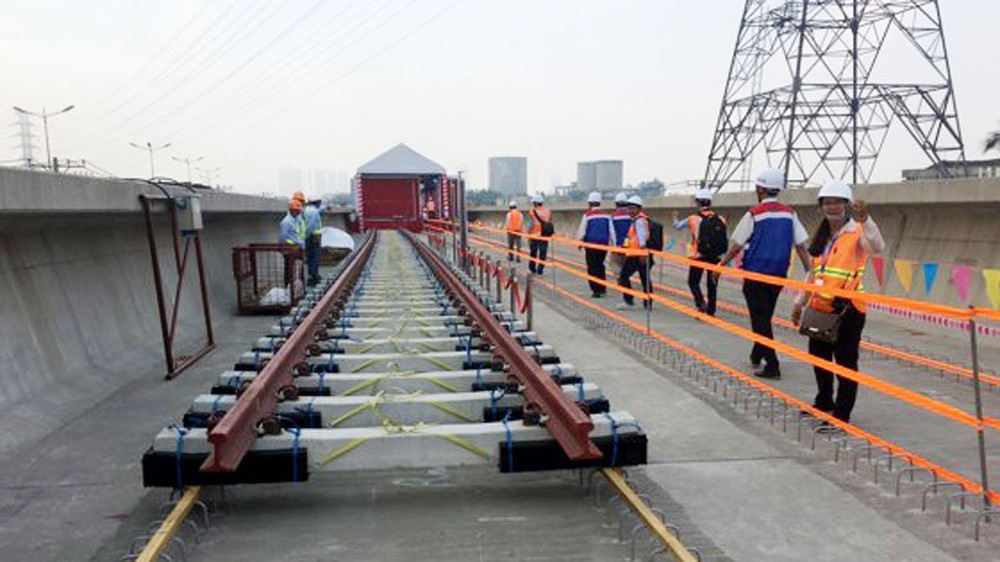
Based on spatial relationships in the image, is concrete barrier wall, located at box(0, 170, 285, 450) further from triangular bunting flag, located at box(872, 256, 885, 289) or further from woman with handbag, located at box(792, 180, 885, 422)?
triangular bunting flag, located at box(872, 256, 885, 289)

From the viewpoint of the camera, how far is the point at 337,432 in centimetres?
413

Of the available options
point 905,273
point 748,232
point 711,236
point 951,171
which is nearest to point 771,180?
point 748,232

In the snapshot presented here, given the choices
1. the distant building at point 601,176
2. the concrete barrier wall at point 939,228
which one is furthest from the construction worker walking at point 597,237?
the distant building at point 601,176

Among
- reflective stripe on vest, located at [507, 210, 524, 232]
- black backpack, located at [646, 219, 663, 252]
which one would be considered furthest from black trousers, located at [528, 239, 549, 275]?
black backpack, located at [646, 219, 663, 252]

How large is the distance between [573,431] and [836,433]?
7.69 feet

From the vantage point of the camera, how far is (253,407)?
4258mm

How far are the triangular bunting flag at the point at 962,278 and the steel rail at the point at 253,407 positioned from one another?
806cm

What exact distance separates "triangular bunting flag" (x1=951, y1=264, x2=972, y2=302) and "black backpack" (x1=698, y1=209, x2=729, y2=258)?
114 inches

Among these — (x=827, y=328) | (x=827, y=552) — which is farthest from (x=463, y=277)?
(x=827, y=552)

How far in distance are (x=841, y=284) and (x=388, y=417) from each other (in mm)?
3365

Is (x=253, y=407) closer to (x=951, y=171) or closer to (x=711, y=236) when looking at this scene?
(x=711, y=236)

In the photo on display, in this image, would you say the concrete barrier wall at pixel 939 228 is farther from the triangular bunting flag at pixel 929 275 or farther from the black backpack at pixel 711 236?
the black backpack at pixel 711 236

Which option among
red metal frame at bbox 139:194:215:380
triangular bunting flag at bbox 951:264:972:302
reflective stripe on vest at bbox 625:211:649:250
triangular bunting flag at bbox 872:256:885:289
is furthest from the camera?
reflective stripe on vest at bbox 625:211:649:250

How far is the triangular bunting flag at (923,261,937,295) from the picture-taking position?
32.4 feet
